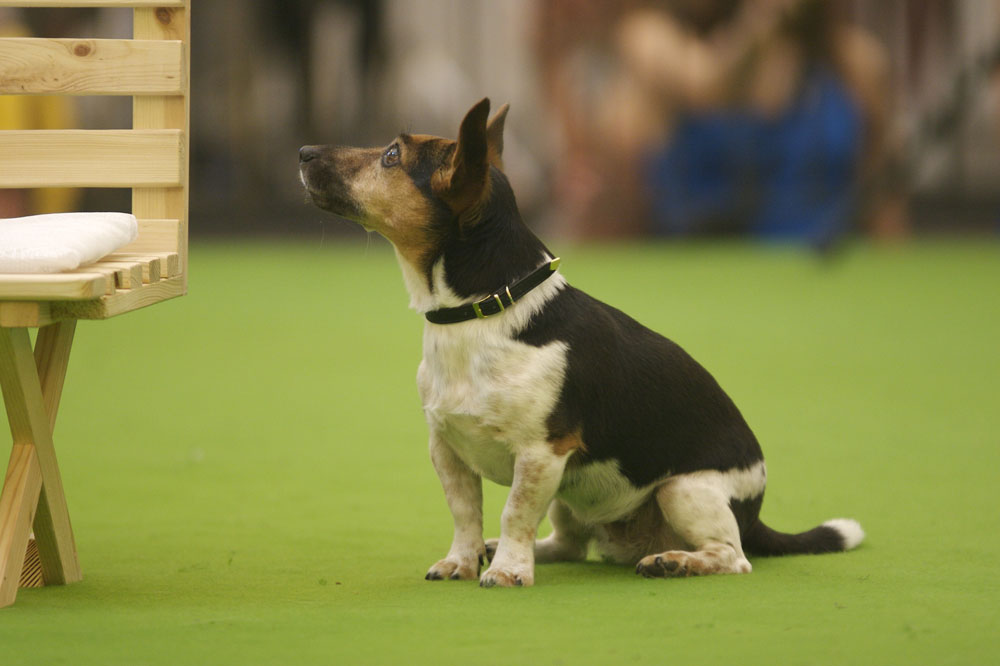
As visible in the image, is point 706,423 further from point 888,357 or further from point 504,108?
point 888,357

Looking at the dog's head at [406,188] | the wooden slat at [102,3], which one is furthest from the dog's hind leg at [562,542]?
the wooden slat at [102,3]

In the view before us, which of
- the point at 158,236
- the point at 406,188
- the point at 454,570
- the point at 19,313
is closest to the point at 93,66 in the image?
the point at 158,236

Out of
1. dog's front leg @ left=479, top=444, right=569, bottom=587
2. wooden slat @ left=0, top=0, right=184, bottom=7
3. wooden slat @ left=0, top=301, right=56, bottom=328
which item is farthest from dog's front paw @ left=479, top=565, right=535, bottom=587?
wooden slat @ left=0, top=0, right=184, bottom=7

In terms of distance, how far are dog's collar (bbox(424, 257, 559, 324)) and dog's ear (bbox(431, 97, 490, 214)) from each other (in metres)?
0.23

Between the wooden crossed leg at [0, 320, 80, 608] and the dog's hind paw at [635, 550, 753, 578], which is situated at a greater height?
the wooden crossed leg at [0, 320, 80, 608]

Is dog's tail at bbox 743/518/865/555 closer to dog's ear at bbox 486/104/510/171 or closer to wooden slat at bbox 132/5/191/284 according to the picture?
dog's ear at bbox 486/104/510/171

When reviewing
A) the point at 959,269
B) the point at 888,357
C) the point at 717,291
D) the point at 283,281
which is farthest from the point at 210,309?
the point at 959,269

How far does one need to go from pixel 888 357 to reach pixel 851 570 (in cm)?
474

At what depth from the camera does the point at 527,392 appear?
355 centimetres

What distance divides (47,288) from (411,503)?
6.54 ft

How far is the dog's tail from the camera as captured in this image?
3.95m

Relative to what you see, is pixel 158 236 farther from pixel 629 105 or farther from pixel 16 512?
pixel 629 105

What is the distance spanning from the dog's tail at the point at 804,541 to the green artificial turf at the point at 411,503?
60 mm

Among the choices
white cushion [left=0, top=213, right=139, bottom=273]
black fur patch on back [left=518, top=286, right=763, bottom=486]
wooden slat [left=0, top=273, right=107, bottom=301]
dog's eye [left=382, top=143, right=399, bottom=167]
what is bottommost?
black fur patch on back [left=518, top=286, right=763, bottom=486]
